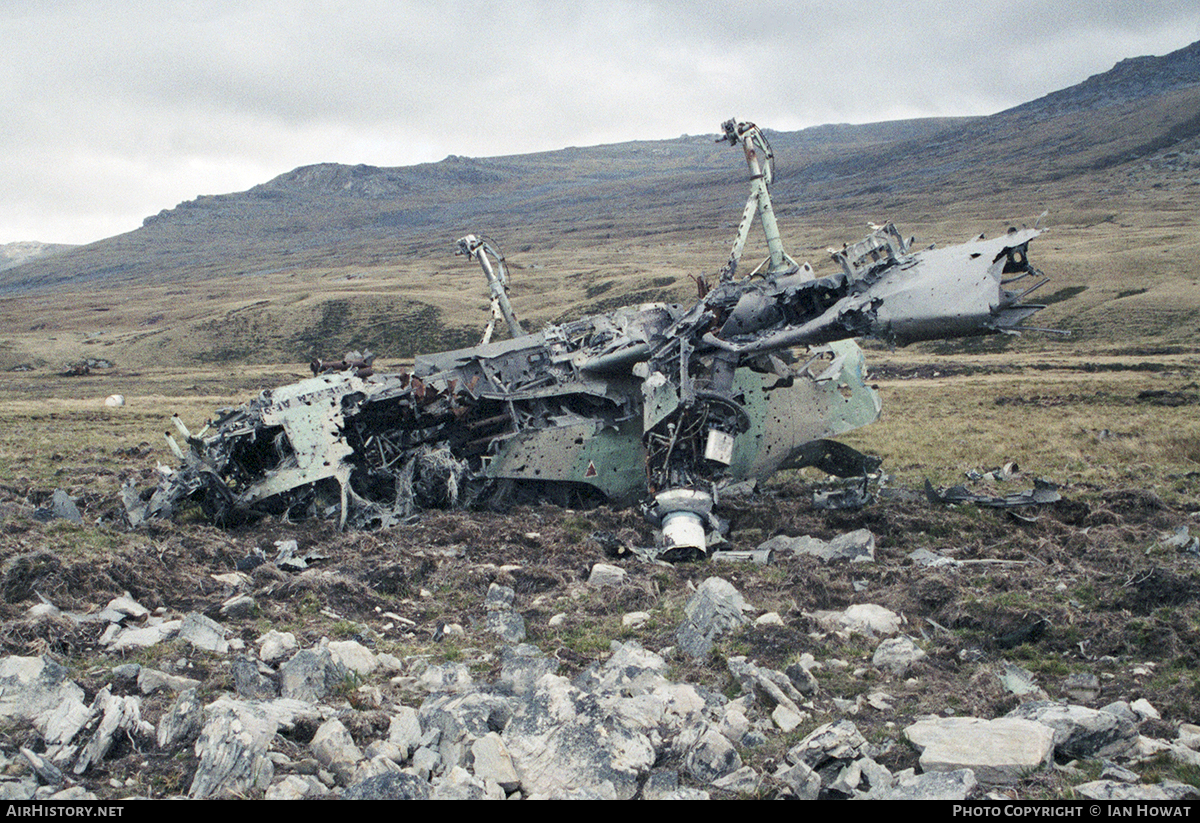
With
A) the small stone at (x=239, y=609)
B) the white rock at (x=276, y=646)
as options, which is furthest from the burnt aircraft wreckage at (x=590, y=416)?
the white rock at (x=276, y=646)

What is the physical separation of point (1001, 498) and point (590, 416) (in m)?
6.91

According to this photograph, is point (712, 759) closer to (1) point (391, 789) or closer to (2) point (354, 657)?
(1) point (391, 789)

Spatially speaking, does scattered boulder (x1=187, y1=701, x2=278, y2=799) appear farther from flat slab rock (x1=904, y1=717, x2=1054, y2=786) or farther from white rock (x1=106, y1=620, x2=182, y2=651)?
flat slab rock (x1=904, y1=717, x2=1054, y2=786)

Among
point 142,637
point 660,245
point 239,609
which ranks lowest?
point 239,609

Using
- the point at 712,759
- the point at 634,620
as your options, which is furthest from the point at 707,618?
the point at 712,759

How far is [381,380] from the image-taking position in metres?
15.6

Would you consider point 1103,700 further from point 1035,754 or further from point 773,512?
point 773,512

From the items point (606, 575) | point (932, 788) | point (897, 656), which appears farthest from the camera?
point (606, 575)

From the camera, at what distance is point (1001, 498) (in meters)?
13.0

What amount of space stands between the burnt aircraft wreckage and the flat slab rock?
21.8 feet

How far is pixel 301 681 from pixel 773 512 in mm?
8543

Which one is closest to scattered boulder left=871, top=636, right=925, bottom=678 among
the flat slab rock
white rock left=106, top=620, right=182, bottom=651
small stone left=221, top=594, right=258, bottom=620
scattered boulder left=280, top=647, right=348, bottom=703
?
the flat slab rock

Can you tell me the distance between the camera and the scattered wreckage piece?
12570 millimetres
